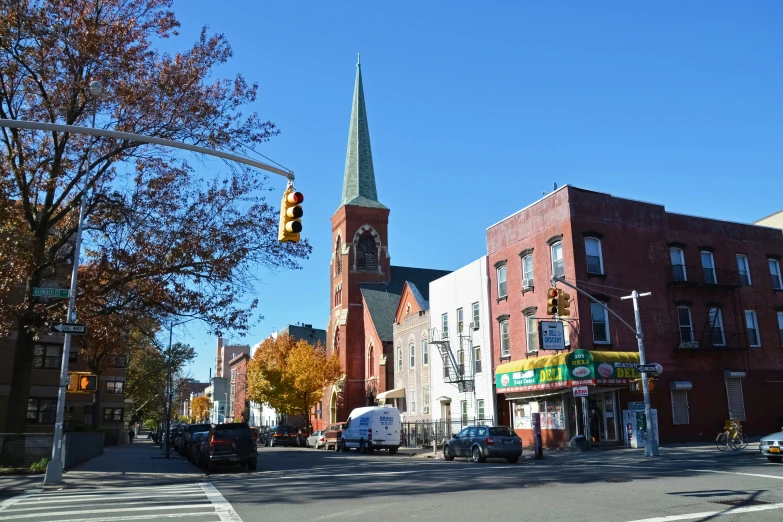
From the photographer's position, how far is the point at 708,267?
115ft

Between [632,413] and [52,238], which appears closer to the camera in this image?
[52,238]

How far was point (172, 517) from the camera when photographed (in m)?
11.3

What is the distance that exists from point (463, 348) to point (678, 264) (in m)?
13.3

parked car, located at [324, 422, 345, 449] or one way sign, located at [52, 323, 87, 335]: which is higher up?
one way sign, located at [52, 323, 87, 335]

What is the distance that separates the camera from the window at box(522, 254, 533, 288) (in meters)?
34.6

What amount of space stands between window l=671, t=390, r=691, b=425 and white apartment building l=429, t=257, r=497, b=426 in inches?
367

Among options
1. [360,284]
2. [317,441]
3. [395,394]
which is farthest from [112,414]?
[395,394]

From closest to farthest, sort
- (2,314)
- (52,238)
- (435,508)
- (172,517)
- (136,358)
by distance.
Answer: (172,517) < (435,508) < (2,314) < (52,238) < (136,358)

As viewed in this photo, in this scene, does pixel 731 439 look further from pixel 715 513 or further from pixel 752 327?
pixel 715 513

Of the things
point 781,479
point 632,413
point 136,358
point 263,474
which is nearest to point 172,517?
point 263,474

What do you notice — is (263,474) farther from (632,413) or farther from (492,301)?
(492,301)

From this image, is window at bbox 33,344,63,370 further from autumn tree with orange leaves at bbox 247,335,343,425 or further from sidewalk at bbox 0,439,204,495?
sidewalk at bbox 0,439,204,495

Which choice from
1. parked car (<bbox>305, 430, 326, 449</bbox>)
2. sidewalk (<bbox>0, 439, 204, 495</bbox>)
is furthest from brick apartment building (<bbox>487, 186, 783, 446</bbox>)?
sidewalk (<bbox>0, 439, 204, 495</bbox>)

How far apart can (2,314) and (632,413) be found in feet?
83.9
